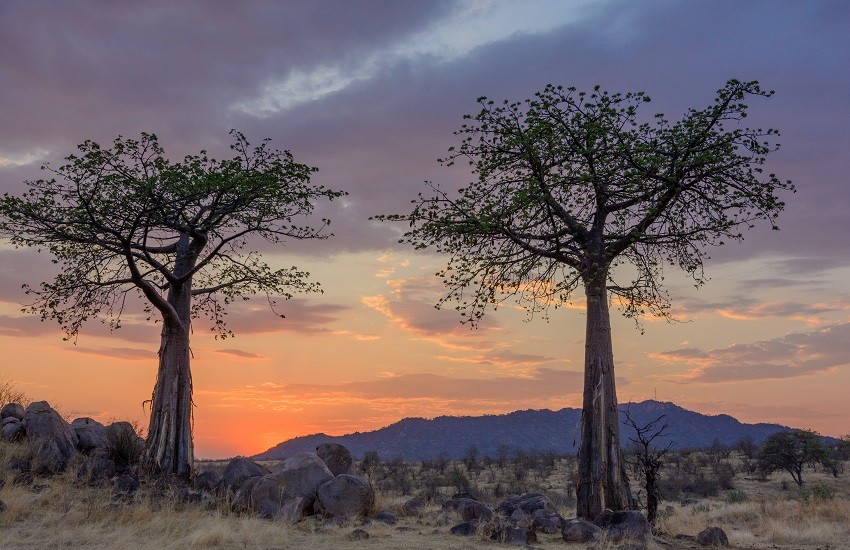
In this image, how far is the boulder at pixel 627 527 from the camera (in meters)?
16.0

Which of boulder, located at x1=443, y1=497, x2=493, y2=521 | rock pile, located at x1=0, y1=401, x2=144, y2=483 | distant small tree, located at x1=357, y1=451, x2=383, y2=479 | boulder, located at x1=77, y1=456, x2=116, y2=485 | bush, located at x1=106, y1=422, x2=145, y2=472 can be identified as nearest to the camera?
boulder, located at x1=443, y1=497, x2=493, y2=521

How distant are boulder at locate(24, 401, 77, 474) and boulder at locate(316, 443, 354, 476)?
23.4 feet

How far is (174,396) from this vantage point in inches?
869

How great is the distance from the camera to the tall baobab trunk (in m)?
21.6

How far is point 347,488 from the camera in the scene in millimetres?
17812

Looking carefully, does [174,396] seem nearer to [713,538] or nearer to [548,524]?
[548,524]

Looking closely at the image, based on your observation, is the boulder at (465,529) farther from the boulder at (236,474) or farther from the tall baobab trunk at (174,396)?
the tall baobab trunk at (174,396)

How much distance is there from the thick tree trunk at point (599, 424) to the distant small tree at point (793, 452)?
26668mm

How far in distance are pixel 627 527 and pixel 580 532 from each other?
108 cm

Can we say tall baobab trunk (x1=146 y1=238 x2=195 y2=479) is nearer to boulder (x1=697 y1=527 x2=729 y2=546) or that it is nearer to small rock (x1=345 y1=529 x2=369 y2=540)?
small rock (x1=345 y1=529 x2=369 y2=540)

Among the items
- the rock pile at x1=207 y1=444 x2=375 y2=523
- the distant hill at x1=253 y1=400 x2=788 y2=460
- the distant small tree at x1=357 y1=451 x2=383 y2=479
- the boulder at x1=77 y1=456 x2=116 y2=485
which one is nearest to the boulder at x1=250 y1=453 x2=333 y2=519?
the rock pile at x1=207 y1=444 x2=375 y2=523

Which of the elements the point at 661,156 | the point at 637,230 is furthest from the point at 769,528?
the point at 661,156

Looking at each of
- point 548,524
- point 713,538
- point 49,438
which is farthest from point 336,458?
point 713,538

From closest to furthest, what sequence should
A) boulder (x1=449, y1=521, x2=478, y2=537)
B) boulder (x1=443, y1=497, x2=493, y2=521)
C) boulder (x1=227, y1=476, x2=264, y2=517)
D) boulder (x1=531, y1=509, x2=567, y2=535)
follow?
1. boulder (x1=449, y1=521, x2=478, y2=537)
2. boulder (x1=531, y1=509, x2=567, y2=535)
3. boulder (x1=227, y1=476, x2=264, y2=517)
4. boulder (x1=443, y1=497, x2=493, y2=521)
